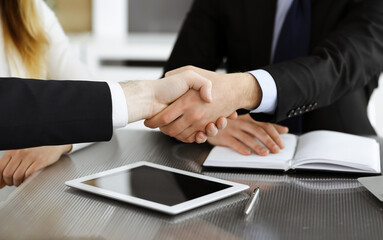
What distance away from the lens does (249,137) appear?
4.57ft

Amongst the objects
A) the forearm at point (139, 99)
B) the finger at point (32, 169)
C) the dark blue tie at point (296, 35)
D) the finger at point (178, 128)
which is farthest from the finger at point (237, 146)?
the dark blue tie at point (296, 35)

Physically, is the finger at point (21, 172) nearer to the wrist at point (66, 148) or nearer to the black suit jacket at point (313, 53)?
the wrist at point (66, 148)

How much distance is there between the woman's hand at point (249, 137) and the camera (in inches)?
53.0

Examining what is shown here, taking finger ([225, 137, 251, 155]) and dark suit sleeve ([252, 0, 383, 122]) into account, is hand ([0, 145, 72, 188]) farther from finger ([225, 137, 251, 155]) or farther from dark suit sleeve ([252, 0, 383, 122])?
dark suit sleeve ([252, 0, 383, 122])

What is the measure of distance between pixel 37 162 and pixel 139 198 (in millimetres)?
393

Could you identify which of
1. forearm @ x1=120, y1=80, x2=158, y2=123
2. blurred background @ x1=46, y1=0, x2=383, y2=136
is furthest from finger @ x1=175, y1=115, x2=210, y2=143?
blurred background @ x1=46, y1=0, x2=383, y2=136

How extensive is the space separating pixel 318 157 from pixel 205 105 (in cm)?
36

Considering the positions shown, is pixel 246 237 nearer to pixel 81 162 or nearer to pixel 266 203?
pixel 266 203

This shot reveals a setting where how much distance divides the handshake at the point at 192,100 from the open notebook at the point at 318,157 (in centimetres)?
10

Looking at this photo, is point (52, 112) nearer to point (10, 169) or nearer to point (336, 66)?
point (10, 169)

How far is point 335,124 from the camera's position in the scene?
1925 mm

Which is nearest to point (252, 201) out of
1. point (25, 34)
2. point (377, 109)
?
point (25, 34)

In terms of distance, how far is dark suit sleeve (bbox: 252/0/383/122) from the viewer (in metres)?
1.48

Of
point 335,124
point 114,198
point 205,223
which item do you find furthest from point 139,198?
point 335,124
